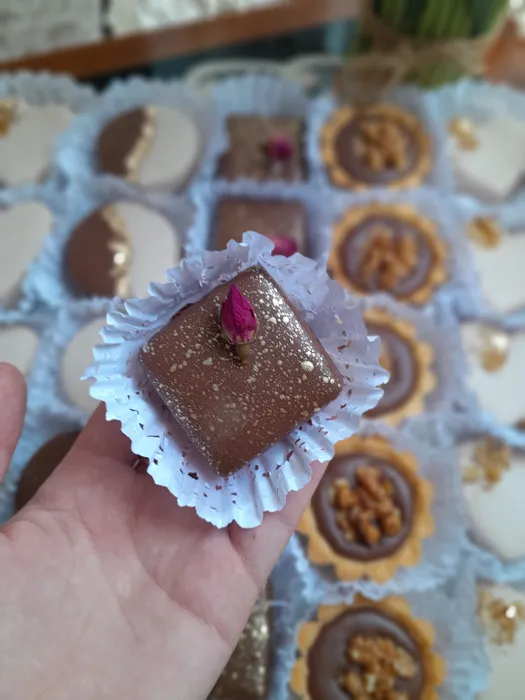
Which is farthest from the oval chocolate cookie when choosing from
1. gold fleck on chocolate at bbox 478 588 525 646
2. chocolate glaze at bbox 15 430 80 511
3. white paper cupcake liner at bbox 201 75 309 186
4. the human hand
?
gold fleck on chocolate at bbox 478 588 525 646

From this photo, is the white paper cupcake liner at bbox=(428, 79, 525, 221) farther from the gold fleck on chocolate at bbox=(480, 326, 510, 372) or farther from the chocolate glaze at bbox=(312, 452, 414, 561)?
the chocolate glaze at bbox=(312, 452, 414, 561)

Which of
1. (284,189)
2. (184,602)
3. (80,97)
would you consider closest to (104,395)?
(184,602)

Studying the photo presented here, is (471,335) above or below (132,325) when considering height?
below

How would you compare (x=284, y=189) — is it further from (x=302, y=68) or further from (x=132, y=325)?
(x=132, y=325)

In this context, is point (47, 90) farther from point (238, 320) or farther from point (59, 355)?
point (238, 320)

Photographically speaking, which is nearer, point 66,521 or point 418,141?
point 66,521

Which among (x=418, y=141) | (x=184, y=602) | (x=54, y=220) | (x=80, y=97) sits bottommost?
(x=184, y=602)
